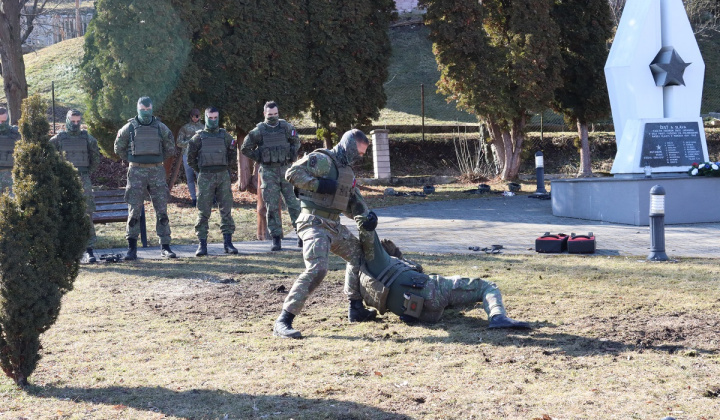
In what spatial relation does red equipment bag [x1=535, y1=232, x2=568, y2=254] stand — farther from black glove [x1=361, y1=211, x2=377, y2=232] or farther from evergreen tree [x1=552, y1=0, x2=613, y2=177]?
evergreen tree [x1=552, y1=0, x2=613, y2=177]

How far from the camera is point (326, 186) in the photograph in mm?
6520

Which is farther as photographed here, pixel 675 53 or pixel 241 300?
pixel 675 53

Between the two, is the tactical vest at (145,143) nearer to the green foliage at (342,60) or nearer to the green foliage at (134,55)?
the green foliage at (134,55)

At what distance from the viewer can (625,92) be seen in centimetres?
1575

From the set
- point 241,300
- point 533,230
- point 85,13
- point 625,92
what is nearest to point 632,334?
point 241,300

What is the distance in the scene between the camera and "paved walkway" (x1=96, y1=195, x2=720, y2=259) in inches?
444

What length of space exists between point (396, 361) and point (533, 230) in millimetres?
8587

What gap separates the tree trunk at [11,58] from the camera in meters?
19.7

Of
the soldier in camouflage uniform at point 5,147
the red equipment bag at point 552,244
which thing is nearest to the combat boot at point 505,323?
the red equipment bag at point 552,244

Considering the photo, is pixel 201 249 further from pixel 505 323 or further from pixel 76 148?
pixel 505 323

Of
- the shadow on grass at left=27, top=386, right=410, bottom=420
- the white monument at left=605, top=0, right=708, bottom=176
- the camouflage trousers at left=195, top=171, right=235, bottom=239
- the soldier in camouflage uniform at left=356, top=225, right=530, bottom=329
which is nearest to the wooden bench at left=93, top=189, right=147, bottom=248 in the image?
the camouflage trousers at left=195, top=171, right=235, bottom=239

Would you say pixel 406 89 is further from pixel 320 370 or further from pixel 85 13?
pixel 320 370

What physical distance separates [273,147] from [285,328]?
17.0 ft

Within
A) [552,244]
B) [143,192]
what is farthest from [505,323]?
[143,192]
